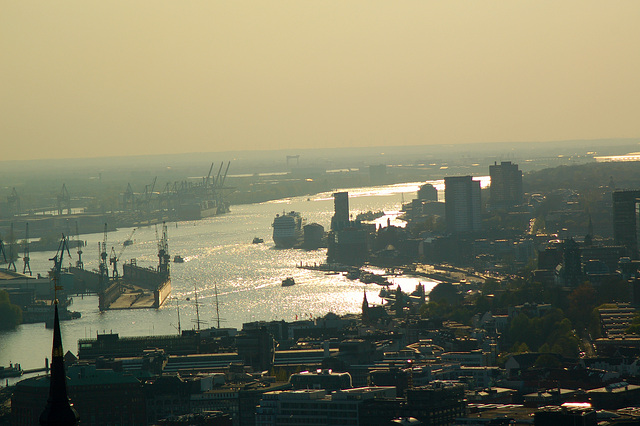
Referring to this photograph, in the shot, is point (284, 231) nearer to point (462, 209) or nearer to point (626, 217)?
point (462, 209)

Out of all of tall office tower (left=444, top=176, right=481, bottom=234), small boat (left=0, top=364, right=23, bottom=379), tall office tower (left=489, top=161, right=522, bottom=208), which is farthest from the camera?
tall office tower (left=489, top=161, right=522, bottom=208)

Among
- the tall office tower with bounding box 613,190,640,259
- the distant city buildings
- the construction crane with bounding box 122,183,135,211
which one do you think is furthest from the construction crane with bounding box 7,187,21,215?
the tall office tower with bounding box 613,190,640,259

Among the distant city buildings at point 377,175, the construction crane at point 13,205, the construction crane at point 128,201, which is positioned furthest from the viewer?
the distant city buildings at point 377,175

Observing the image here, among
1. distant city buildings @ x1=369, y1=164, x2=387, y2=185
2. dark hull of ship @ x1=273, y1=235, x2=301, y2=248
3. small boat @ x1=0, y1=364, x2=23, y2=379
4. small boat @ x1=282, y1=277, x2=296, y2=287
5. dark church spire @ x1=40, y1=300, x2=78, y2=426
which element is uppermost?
dark church spire @ x1=40, y1=300, x2=78, y2=426

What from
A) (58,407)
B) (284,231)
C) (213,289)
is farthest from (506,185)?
(58,407)

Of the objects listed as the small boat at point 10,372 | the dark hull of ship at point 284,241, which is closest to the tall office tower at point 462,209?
the dark hull of ship at point 284,241

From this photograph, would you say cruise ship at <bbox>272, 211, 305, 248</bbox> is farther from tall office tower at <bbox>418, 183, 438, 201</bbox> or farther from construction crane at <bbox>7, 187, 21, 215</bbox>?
construction crane at <bbox>7, 187, 21, 215</bbox>

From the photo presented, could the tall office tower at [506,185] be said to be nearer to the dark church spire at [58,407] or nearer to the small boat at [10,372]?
the small boat at [10,372]
